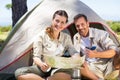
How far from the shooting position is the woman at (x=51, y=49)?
4.60 m

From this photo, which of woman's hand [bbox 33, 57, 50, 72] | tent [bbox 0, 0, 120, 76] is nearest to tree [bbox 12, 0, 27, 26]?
tent [bbox 0, 0, 120, 76]

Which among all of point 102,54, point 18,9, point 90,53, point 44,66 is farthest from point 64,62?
point 18,9

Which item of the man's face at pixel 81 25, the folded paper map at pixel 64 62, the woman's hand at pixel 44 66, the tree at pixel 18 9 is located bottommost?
the woman's hand at pixel 44 66

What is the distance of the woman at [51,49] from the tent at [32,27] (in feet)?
2.78

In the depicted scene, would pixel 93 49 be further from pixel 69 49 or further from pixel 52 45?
pixel 52 45

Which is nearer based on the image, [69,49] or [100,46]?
[69,49]

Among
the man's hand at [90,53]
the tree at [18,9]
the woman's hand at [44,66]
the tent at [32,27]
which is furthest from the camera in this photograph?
the tree at [18,9]

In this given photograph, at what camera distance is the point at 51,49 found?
192 inches

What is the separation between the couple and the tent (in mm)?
829

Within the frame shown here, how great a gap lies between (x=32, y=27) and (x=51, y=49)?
47.2 inches

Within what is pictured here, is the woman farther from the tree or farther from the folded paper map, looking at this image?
the tree

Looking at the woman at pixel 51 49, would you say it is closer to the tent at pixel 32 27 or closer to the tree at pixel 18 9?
the tent at pixel 32 27

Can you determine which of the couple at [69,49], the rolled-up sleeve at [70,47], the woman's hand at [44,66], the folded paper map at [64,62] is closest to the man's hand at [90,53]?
the couple at [69,49]

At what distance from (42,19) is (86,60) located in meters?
1.37
